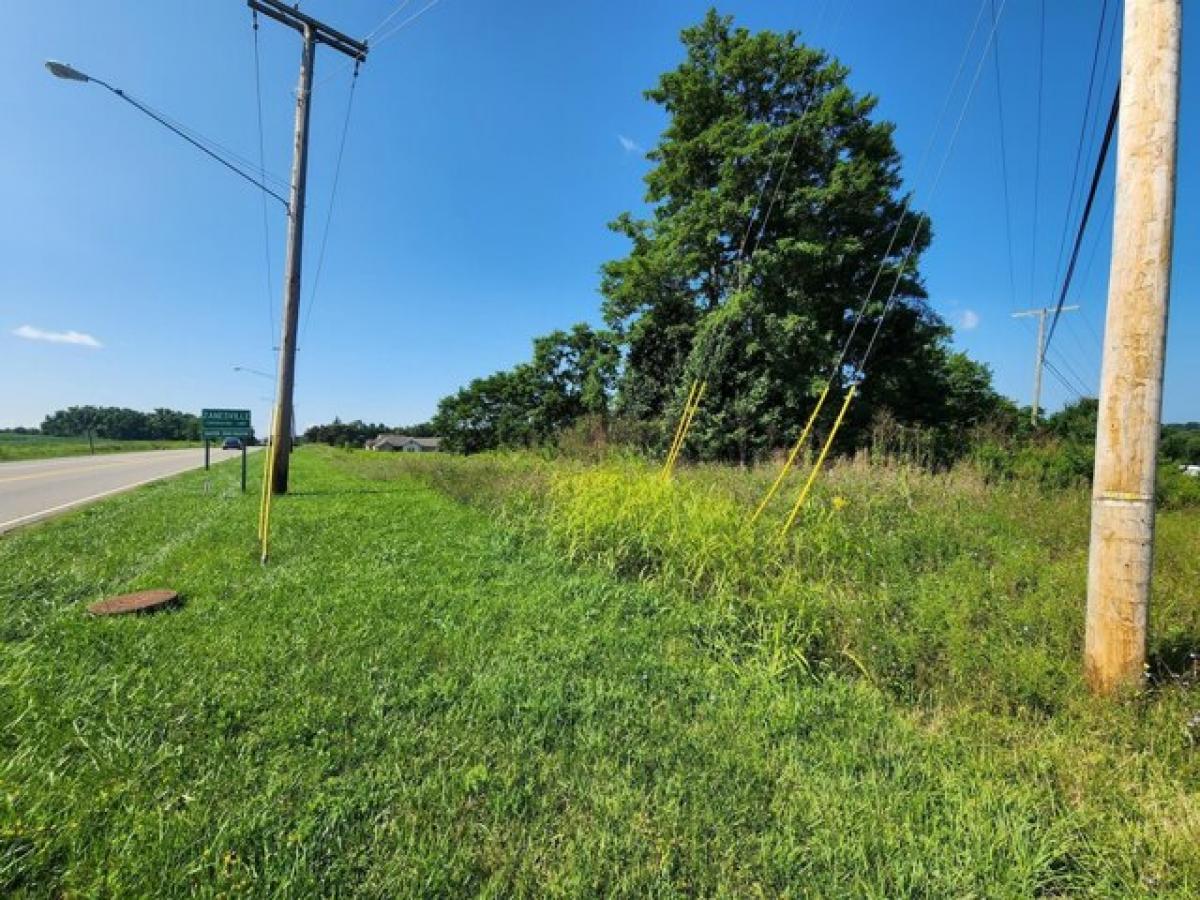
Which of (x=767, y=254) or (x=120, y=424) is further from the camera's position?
(x=120, y=424)

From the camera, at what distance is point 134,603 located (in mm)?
3785

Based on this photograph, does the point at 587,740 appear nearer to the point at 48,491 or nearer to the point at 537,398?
the point at 48,491

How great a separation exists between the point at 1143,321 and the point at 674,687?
296cm

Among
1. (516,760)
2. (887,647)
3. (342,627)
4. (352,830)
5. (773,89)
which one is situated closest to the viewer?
(352,830)

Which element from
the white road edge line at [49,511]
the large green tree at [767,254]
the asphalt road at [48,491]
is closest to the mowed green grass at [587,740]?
the white road edge line at [49,511]

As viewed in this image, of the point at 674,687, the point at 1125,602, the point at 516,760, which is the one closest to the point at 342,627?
the point at 516,760

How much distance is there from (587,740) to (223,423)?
15.5 metres

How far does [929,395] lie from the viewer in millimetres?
15961

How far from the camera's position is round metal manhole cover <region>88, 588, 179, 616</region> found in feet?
12.0

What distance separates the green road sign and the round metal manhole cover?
37.9ft

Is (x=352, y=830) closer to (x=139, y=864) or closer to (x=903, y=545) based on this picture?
(x=139, y=864)

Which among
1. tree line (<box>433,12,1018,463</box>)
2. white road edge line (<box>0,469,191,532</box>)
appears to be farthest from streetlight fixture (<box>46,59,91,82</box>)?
tree line (<box>433,12,1018,463</box>)

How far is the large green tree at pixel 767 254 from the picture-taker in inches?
559

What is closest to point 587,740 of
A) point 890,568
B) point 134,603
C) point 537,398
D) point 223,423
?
point 890,568
